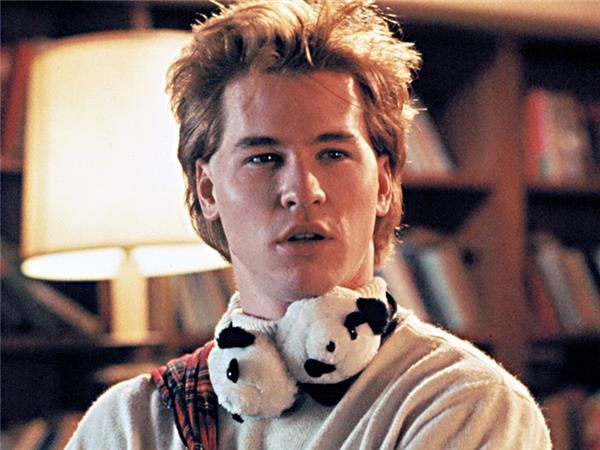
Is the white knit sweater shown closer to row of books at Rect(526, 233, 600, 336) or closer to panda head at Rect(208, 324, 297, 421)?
panda head at Rect(208, 324, 297, 421)

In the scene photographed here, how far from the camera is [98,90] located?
213 centimetres

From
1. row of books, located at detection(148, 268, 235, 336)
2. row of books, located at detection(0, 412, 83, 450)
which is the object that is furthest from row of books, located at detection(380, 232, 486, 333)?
row of books, located at detection(0, 412, 83, 450)

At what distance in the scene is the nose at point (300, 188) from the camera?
119 centimetres

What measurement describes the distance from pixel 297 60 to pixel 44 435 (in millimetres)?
1832

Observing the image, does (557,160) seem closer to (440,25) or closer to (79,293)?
(440,25)

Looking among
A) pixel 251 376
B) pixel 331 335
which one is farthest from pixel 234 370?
pixel 331 335

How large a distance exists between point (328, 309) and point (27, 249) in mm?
1112

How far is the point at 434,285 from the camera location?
320 centimetres

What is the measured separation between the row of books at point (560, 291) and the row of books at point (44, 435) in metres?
1.37

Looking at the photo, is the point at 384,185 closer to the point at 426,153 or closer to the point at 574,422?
the point at 426,153

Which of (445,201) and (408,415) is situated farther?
(445,201)

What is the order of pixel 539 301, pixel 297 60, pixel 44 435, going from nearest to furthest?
1. pixel 297 60
2. pixel 44 435
3. pixel 539 301

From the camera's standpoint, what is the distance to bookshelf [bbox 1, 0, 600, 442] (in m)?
3.15

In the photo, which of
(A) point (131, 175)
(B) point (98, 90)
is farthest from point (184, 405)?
(B) point (98, 90)
